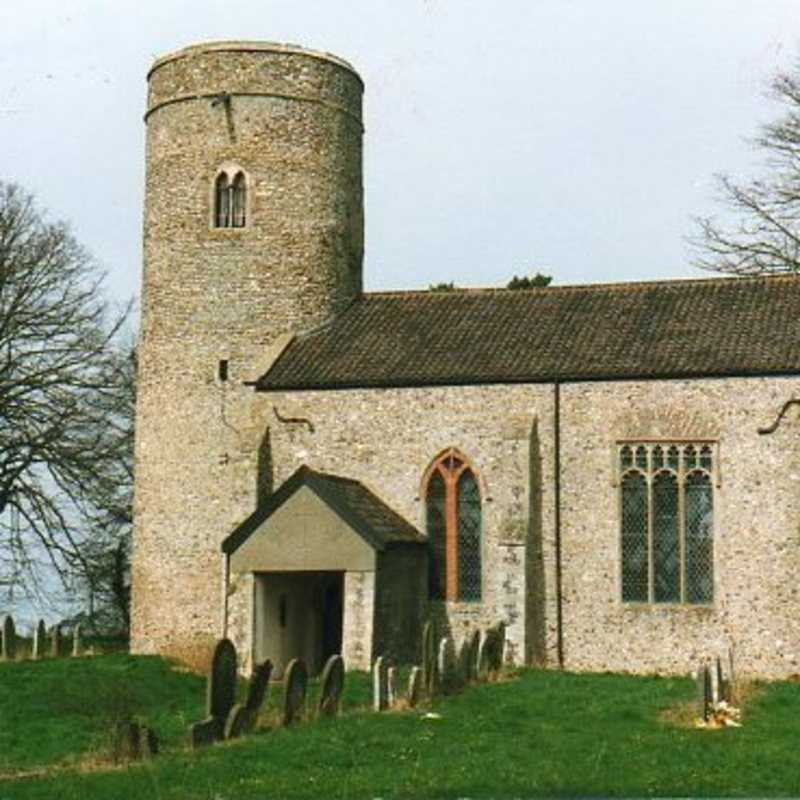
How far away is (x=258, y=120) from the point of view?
30641 mm

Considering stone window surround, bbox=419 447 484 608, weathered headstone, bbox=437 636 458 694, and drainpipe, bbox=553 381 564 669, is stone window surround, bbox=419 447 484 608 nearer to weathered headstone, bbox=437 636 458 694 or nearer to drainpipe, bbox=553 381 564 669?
drainpipe, bbox=553 381 564 669

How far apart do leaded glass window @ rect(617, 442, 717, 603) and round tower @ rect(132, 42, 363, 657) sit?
7940 millimetres

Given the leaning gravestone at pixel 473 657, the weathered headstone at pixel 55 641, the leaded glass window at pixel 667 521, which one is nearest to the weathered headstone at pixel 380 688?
the leaning gravestone at pixel 473 657

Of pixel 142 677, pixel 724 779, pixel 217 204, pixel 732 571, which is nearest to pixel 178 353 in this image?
pixel 217 204

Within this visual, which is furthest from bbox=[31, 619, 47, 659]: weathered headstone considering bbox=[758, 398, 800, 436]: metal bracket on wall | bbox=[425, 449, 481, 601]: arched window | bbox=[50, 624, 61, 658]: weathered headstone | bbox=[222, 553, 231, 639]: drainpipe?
bbox=[758, 398, 800, 436]: metal bracket on wall

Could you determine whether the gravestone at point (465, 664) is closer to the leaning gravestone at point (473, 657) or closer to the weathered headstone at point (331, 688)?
the leaning gravestone at point (473, 657)

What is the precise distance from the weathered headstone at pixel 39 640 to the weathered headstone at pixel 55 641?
0.22 metres

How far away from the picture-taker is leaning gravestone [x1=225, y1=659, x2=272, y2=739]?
17.7 m

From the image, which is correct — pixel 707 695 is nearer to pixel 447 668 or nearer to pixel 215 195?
pixel 447 668

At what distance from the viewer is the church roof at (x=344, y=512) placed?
2591 centimetres

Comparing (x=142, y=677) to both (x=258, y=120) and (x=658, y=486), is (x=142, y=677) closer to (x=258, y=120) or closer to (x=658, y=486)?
(x=658, y=486)

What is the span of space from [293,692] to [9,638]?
47.3 feet

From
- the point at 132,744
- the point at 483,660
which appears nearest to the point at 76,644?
the point at 483,660

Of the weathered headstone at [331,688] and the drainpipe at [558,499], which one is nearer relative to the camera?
the weathered headstone at [331,688]
